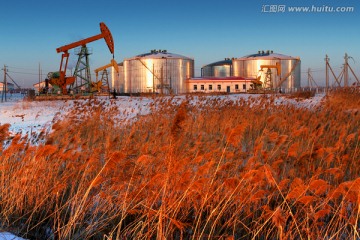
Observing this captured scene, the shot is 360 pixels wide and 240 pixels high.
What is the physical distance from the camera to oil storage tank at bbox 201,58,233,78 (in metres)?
60.9

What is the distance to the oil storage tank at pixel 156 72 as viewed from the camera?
2014 inches

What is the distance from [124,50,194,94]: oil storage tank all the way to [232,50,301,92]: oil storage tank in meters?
9.30

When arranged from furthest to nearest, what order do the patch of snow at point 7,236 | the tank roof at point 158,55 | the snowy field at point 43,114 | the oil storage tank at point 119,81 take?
the oil storage tank at point 119,81
the tank roof at point 158,55
the snowy field at point 43,114
the patch of snow at point 7,236

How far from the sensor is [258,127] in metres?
7.43

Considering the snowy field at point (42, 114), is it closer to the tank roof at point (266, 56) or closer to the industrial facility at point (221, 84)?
the industrial facility at point (221, 84)

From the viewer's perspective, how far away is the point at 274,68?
54156 millimetres

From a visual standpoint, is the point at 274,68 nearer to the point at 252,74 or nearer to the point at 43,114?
the point at 252,74

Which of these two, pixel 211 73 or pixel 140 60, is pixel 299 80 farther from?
pixel 140 60

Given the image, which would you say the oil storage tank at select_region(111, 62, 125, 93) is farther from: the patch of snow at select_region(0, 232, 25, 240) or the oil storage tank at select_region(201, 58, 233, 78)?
the patch of snow at select_region(0, 232, 25, 240)

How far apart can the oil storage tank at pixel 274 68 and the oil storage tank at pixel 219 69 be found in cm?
244

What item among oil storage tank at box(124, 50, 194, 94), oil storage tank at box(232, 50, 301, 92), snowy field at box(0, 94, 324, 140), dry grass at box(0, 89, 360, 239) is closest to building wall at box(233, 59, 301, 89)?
oil storage tank at box(232, 50, 301, 92)

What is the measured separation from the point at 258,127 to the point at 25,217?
5230mm

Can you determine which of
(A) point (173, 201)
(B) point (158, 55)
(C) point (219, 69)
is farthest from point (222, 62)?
(A) point (173, 201)

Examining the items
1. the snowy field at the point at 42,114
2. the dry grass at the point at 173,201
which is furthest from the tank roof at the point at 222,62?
the dry grass at the point at 173,201
